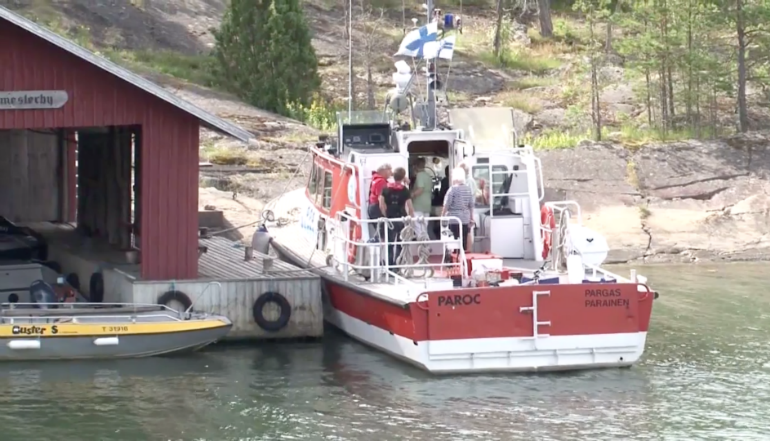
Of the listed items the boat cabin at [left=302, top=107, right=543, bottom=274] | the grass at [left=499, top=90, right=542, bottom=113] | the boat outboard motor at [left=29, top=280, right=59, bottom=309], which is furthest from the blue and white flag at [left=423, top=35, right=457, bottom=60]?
the grass at [left=499, top=90, right=542, bottom=113]

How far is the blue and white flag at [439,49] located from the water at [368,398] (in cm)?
465

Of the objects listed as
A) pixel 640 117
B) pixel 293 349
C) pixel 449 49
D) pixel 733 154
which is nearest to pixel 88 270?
pixel 293 349

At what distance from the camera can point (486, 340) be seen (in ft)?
57.1

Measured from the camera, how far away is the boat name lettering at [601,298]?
17.4m

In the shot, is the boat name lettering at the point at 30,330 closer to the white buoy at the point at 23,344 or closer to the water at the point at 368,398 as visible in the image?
the white buoy at the point at 23,344

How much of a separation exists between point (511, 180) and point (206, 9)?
27.8 meters

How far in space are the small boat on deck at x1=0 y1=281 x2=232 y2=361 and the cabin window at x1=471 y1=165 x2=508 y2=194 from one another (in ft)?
14.8

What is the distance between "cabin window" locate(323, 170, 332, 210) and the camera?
71.2 ft

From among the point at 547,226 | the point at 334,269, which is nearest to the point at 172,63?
the point at 334,269

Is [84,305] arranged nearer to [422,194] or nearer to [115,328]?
[115,328]

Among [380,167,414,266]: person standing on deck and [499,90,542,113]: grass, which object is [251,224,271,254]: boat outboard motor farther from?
[499,90,542,113]: grass

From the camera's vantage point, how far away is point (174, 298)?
19.2 meters

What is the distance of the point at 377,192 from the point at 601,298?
12.6ft

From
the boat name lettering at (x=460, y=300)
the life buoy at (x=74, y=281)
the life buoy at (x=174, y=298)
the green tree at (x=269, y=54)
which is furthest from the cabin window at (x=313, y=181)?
the green tree at (x=269, y=54)
